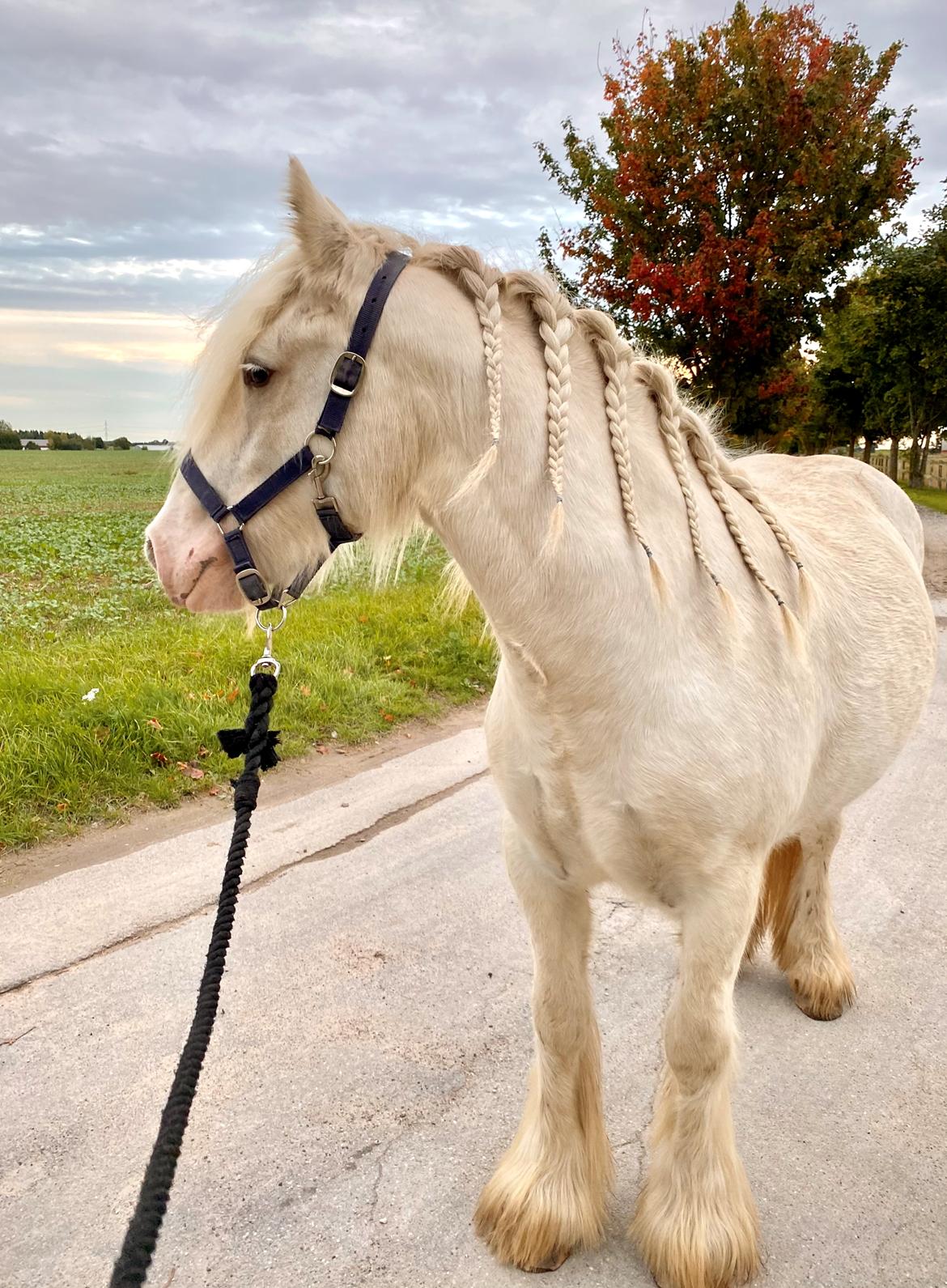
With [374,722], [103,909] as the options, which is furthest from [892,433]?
[103,909]

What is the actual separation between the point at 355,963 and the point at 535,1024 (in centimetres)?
107

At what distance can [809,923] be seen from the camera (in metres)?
2.99

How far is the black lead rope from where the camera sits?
129cm

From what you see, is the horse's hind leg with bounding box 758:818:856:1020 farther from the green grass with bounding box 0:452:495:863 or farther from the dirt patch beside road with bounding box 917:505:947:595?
the dirt patch beside road with bounding box 917:505:947:595

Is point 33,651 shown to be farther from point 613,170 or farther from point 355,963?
point 613,170

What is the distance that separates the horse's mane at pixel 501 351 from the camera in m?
1.53

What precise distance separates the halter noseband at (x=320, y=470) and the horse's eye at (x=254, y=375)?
0.43 feet

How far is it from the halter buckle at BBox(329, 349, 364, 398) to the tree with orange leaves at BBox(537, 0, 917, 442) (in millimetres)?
10527

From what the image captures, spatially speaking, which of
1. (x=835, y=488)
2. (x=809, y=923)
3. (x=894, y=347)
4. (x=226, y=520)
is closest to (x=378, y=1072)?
(x=809, y=923)

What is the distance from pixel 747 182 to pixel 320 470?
1267 centimetres

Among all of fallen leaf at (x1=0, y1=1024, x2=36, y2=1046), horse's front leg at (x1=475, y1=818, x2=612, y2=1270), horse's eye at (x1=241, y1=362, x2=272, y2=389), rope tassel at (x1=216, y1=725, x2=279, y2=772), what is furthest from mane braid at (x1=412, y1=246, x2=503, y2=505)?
fallen leaf at (x1=0, y1=1024, x2=36, y2=1046)

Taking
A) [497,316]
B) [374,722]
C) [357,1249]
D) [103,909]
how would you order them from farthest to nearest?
[374,722], [103,909], [357,1249], [497,316]

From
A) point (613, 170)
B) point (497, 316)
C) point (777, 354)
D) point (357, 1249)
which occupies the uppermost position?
point (613, 170)

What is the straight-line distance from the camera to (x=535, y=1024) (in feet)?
6.97
